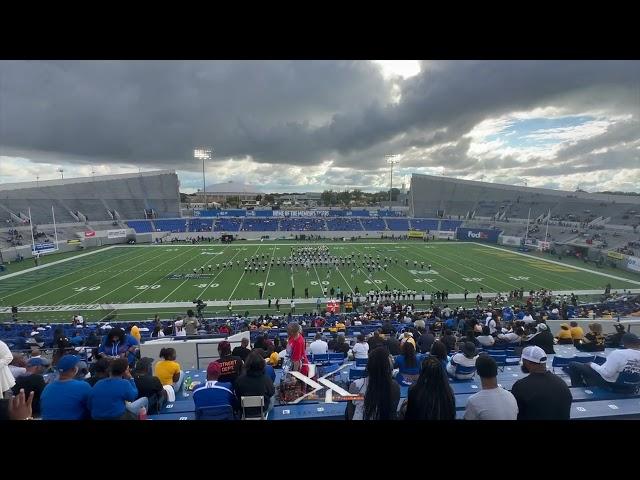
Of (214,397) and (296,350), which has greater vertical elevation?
(214,397)

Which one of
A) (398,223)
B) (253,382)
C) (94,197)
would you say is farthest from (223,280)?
(94,197)

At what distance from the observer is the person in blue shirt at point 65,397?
278 centimetres

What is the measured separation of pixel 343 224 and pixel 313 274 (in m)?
28.1

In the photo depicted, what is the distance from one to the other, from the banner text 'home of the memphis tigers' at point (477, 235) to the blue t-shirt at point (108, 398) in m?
47.6

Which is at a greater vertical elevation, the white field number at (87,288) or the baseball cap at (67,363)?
the baseball cap at (67,363)

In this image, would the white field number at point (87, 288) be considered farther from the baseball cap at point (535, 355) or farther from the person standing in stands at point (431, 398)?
the baseball cap at point (535, 355)

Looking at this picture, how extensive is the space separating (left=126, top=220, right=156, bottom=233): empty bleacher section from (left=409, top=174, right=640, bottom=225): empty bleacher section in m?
40.9

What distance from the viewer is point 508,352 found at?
721 cm

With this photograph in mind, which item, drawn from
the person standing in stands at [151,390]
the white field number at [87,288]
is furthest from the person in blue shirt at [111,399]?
the white field number at [87,288]

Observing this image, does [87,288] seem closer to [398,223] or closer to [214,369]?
[214,369]

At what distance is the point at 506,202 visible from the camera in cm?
5675
